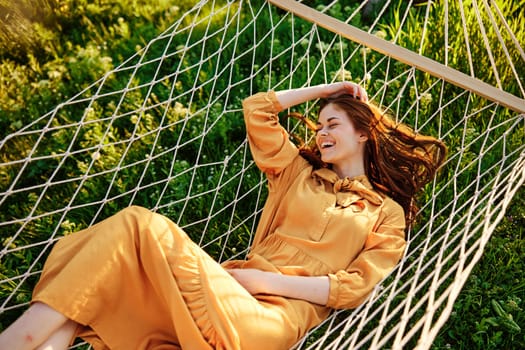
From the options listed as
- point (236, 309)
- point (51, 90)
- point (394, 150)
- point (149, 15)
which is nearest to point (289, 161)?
point (394, 150)

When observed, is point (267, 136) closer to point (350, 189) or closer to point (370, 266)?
point (350, 189)

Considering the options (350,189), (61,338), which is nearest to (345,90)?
(350,189)

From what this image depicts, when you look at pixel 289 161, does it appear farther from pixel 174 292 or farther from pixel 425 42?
pixel 425 42

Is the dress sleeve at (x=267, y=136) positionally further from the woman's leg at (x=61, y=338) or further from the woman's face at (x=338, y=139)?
the woman's leg at (x=61, y=338)

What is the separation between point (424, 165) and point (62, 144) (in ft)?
4.95

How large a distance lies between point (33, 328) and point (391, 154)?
1.16 m

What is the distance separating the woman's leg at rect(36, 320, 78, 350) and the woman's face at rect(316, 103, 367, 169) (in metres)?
0.84

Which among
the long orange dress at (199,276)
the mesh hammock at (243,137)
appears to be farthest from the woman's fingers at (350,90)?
the long orange dress at (199,276)

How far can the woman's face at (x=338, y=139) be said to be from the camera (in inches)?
87.3

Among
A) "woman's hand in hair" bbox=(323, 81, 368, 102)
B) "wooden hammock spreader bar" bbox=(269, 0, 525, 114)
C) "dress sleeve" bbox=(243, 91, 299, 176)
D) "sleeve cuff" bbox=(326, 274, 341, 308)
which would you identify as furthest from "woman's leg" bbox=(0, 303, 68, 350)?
"wooden hammock spreader bar" bbox=(269, 0, 525, 114)

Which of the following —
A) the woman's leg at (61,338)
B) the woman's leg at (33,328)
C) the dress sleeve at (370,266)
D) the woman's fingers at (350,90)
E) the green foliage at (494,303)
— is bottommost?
the green foliage at (494,303)

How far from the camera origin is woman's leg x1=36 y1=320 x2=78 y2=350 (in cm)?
174

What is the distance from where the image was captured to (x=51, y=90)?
11.6 feet

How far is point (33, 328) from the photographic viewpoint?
1692 mm
